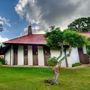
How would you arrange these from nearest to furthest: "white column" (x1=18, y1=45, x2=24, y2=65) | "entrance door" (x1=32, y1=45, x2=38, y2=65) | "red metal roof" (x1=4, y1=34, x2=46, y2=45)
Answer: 1. "white column" (x1=18, y1=45, x2=24, y2=65)
2. "entrance door" (x1=32, y1=45, x2=38, y2=65)
3. "red metal roof" (x1=4, y1=34, x2=46, y2=45)

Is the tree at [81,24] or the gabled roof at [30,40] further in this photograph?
the tree at [81,24]


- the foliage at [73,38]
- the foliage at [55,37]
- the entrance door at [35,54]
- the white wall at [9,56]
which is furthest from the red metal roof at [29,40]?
the foliage at [73,38]

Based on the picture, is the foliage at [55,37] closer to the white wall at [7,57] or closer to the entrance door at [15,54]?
the entrance door at [15,54]

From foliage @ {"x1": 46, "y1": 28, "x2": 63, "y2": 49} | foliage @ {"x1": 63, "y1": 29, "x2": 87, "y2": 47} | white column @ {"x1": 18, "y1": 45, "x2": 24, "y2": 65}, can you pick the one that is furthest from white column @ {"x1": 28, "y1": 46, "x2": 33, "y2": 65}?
foliage @ {"x1": 63, "y1": 29, "x2": 87, "y2": 47}

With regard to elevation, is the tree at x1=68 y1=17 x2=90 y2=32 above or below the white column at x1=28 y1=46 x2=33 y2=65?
above

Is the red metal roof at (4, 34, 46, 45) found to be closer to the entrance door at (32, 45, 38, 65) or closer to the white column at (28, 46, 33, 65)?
the entrance door at (32, 45, 38, 65)

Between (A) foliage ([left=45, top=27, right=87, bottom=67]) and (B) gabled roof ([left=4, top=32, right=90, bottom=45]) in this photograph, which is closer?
(A) foliage ([left=45, top=27, right=87, bottom=67])

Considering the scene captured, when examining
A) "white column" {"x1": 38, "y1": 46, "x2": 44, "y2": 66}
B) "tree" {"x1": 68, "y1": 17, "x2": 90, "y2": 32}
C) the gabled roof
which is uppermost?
"tree" {"x1": 68, "y1": 17, "x2": 90, "y2": 32}

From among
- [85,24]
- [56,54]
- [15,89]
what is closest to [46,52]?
[56,54]

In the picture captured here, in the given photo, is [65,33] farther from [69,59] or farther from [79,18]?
[79,18]

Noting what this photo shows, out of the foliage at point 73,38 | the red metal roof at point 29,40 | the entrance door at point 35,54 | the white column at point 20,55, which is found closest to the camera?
the foliage at point 73,38

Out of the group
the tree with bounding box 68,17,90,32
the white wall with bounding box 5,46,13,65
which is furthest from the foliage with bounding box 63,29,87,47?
the tree with bounding box 68,17,90,32

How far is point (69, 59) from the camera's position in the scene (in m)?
37.8

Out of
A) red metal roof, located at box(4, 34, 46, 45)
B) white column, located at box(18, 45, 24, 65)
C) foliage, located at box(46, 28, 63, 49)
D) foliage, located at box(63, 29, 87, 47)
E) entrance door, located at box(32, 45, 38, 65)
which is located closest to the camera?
foliage, located at box(63, 29, 87, 47)
